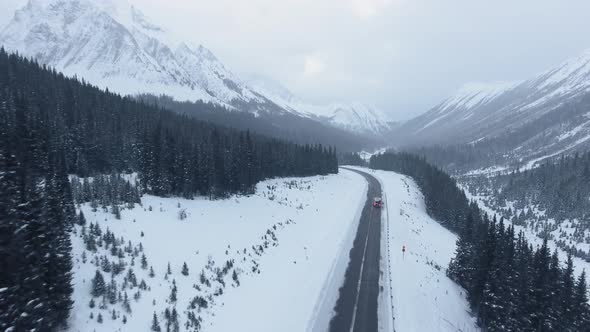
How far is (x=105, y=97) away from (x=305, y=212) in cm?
6599

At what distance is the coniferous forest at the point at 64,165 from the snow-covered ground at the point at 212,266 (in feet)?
8.91

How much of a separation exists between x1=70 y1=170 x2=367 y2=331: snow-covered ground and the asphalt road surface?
121 centimetres

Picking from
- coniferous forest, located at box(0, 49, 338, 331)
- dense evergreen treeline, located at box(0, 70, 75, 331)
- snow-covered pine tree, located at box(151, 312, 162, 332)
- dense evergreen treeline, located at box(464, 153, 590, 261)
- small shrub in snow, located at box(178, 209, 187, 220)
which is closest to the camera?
dense evergreen treeline, located at box(0, 70, 75, 331)

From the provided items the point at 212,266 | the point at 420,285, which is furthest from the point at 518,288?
the point at 212,266

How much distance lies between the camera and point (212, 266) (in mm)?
29203

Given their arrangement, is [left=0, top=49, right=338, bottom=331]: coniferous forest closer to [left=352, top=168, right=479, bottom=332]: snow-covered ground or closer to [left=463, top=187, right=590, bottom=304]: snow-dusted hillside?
[left=352, top=168, right=479, bottom=332]: snow-covered ground

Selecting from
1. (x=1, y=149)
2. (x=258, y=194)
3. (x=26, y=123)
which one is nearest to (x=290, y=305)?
(x=1, y=149)

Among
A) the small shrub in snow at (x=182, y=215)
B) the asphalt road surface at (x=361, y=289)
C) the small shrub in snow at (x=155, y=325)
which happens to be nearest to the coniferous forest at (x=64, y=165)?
the small shrub in snow at (x=155, y=325)

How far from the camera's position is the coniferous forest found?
49.0ft

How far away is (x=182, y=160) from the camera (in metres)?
51.9

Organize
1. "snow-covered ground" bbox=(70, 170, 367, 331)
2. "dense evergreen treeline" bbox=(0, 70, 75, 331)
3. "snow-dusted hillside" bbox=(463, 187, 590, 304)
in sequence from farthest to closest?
"snow-dusted hillside" bbox=(463, 187, 590, 304) < "snow-covered ground" bbox=(70, 170, 367, 331) < "dense evergreen treeline" bbox=(0, 70, 75, 331)

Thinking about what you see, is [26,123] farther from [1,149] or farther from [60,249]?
[60,249]

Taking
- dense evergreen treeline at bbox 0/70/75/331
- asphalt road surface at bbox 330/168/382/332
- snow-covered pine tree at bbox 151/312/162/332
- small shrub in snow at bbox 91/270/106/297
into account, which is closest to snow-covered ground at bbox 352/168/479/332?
asphalt road surface at bbox 330/168/382/332

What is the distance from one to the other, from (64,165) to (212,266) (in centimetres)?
1895
